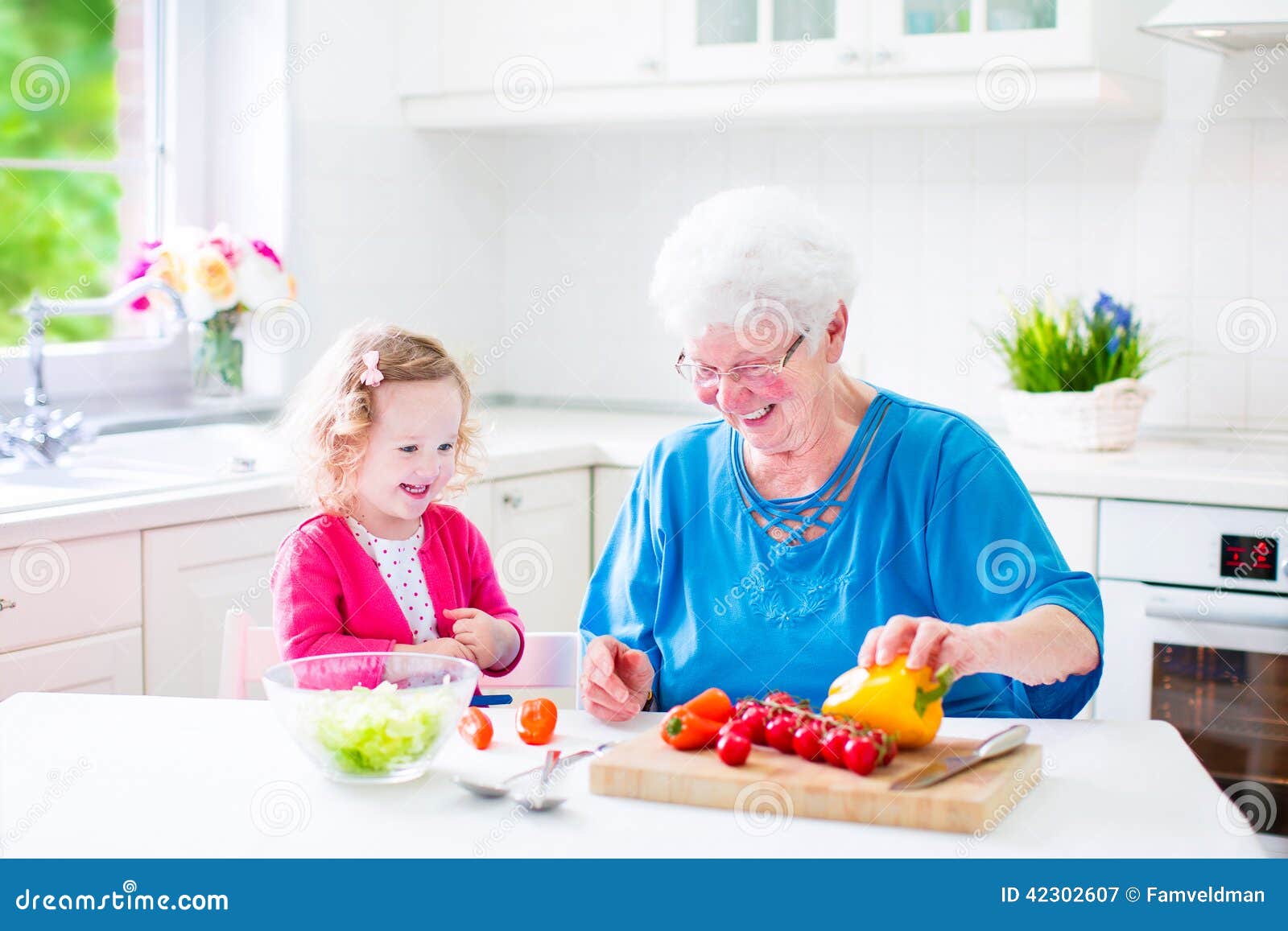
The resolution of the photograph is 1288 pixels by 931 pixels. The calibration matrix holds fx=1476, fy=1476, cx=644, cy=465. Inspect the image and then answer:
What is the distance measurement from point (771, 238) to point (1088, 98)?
1314 millimetres

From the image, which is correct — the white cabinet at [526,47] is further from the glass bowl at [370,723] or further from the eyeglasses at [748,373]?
the glass bowl at [370,723]

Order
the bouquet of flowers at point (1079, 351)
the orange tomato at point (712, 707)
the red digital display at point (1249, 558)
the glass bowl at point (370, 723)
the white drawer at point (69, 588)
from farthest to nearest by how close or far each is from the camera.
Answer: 1. the bouquet of flowers at point (1079, 351)
2. the red digital display at point (1249, 558)
3. the white drawer at point (69, 588)
4. the orange tomato at point (712, 707)
5. the glass bowl at point (370, 723)

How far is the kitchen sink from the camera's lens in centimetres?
231

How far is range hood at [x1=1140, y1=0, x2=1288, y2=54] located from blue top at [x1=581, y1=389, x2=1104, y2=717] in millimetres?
1155

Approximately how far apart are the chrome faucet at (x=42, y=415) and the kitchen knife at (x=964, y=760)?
1.81m

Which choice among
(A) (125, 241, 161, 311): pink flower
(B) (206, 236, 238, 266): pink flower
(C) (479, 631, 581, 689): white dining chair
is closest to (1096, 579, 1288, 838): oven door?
(C) (479, 631, 581, 689): white dining chair

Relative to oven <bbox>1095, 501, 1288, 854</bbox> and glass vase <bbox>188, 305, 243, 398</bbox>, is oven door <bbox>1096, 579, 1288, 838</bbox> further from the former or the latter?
glass vase <bbox>188, 305, 243, 398</bbox>

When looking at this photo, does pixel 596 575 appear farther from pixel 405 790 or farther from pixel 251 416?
pixel 251 416

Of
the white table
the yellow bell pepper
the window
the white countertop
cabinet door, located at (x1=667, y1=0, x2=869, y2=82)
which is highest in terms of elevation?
cabinet door, located at (x1=667, y1=0, x2=869, y2=82)

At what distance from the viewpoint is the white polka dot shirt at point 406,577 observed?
1.89 meters

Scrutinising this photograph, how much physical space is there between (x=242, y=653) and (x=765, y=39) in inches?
70.5

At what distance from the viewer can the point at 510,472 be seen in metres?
2.89

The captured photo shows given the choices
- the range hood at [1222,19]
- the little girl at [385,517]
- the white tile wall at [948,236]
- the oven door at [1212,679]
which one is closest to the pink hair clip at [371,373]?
the little girl at [385,517]

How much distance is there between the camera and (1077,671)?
158 cm
